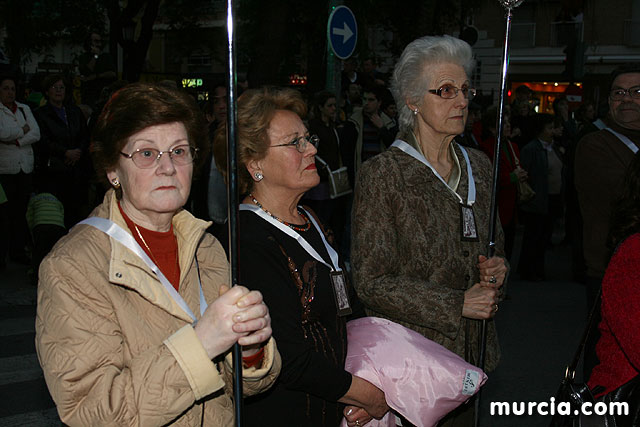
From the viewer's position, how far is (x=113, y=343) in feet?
5.97

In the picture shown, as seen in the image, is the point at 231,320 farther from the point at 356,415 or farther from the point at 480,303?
the point at 480,303

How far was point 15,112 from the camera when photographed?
7.71 m

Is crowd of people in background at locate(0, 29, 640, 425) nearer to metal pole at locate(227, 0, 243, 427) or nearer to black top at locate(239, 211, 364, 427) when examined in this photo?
black top at locate(239, 211, 364, 427)

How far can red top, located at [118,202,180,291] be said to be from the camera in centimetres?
210

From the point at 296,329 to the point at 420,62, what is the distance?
4.16 ft

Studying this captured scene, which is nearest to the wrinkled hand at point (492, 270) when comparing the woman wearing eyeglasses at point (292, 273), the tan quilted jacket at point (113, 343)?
the woman wearing eyeglasses at point (292, 273)

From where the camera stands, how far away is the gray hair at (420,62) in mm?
2947

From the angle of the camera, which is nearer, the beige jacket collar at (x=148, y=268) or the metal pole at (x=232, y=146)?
the metal pole at (x=232, y=146)

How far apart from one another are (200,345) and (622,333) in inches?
53.3

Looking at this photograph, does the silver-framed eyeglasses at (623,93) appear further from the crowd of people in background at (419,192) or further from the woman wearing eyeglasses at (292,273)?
the woman wearing eyeglasses at (292,273)

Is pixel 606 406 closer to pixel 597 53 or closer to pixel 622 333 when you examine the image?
pixel 622 333

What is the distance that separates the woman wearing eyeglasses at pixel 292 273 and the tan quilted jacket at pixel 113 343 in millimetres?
452

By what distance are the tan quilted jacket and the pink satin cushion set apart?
0.70 meters

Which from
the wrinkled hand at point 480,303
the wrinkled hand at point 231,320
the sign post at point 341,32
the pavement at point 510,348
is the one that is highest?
the sign post at point 341,32
